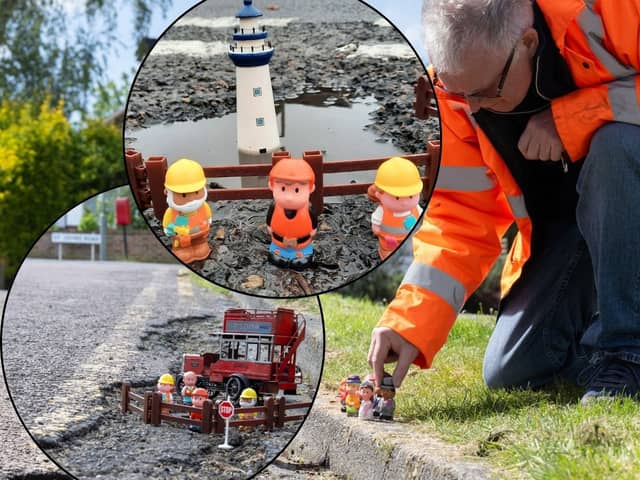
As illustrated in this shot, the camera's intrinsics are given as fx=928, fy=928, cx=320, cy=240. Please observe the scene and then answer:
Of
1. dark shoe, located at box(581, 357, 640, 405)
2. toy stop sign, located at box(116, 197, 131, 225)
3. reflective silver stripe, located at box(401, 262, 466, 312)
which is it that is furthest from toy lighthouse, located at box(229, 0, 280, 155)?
dark shoe, located at box(581, 357, 640, 405)

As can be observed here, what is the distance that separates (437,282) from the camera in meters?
3.30

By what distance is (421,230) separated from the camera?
11.4 feet

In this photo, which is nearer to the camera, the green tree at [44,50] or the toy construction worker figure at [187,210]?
the toy construction worker figure at [187,210]

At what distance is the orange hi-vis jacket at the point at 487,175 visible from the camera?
299 cm

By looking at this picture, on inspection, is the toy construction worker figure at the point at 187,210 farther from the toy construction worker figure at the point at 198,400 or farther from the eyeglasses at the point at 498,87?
the eyeglasses at the point at 498,87

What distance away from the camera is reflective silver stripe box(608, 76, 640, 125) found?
303cm

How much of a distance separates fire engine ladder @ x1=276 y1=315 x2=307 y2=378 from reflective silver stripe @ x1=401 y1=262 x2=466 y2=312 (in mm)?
474

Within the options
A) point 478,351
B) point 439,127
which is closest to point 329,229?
point 439,127

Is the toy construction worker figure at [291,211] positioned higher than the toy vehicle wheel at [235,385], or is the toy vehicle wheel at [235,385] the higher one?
the toy construction worker figure at [291,211]

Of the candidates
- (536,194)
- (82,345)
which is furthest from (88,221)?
(536,194)

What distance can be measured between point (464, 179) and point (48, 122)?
45.1 ft

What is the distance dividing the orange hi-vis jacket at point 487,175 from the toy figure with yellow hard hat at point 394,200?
0.59 meters

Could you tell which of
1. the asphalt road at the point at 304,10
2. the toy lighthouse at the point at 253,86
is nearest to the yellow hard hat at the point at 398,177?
the toy lighthouse at the point at 253,86

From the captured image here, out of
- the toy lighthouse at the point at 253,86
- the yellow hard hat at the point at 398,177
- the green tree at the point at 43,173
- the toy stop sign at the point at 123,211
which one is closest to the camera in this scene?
the toy lighthouse at the point at 253,86
